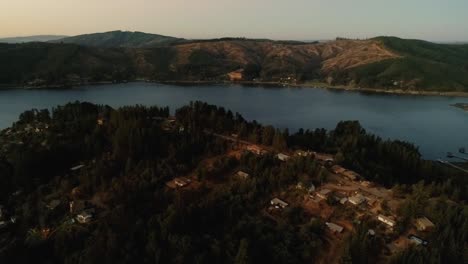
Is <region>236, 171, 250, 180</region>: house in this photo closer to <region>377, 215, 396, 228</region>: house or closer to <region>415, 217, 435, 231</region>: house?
<region>377, 215, 396, 228</region>: house

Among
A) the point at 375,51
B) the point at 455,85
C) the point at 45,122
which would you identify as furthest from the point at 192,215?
the point at 375,51

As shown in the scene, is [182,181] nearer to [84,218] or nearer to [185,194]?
[185,194]

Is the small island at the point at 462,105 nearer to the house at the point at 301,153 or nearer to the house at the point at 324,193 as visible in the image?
the house at the point at 301,153

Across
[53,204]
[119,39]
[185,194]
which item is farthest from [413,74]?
[119,39]

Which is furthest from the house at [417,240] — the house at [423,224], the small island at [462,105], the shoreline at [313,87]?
the shoreline at [313,87]

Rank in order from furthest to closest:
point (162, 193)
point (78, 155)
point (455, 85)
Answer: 1. point (455, 85)
2. point (78, 155)
3. point (162, 193)

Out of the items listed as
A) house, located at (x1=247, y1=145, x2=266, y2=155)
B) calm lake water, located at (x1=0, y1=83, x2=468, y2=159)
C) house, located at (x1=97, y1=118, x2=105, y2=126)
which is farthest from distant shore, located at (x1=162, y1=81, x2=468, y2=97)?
house, located at (x1=247, y1=145, x2=266, y2=155)

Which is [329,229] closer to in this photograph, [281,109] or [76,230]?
[76,230]
